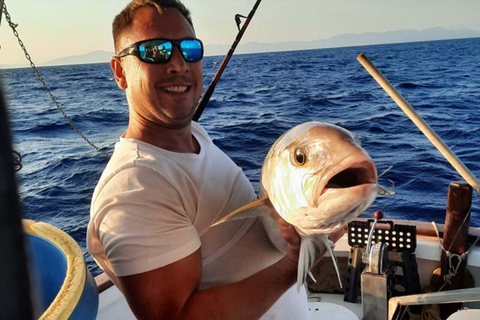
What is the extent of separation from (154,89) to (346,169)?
2.53ft

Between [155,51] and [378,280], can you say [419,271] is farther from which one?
[155,51]

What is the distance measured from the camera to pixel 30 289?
32cm

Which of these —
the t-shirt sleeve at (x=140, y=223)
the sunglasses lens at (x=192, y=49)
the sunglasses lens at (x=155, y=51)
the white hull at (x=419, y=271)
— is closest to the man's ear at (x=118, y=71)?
the sunglasses lens at (x=155, y=51)

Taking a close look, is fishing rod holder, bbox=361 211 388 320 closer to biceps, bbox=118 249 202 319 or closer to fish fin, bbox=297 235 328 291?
fish fin, bbox=297 235 328 291

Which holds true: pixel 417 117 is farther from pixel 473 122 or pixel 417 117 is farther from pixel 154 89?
pixel 473 122

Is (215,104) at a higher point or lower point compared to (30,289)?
lower

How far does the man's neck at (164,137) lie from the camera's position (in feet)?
5.53

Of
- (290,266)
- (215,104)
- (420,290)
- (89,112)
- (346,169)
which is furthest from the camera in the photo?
(215,104)

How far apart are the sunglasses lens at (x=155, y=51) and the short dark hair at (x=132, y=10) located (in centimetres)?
13

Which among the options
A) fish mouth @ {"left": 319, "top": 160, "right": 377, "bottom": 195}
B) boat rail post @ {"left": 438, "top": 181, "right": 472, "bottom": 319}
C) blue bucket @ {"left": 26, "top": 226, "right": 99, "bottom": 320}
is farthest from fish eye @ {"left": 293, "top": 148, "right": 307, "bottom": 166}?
boat rail post @ {"left": 438, "top": 181, "right": 472, "bottom": 319}

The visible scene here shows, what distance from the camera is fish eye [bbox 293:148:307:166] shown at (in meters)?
1.34

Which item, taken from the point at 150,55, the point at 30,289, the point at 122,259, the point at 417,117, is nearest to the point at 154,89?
the point at 150,55

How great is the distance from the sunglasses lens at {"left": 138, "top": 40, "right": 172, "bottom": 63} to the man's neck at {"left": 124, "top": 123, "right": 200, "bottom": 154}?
0.24 metres

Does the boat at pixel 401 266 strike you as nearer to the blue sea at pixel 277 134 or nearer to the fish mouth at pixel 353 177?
the fish mouth at pixel 353 177
